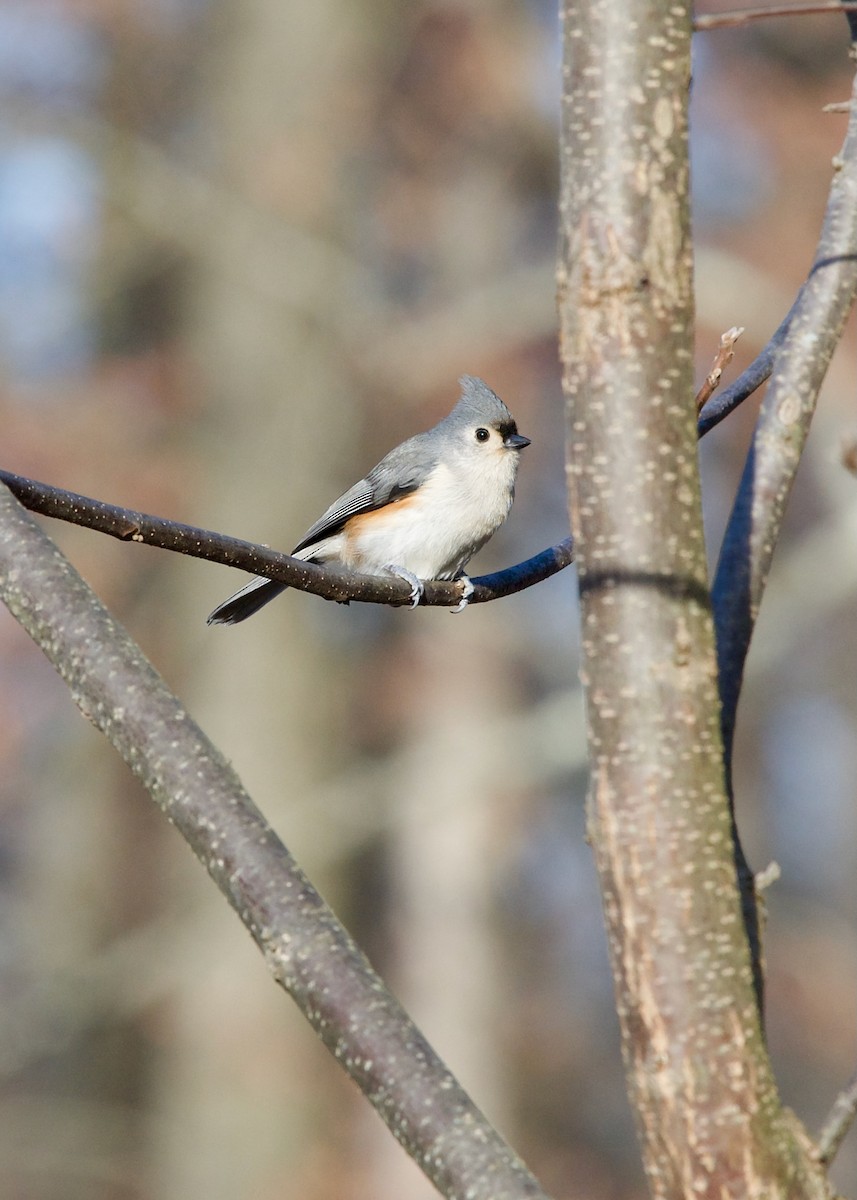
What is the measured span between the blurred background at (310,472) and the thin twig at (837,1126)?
212 inches

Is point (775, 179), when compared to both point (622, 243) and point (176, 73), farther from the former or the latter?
point (622, 243)

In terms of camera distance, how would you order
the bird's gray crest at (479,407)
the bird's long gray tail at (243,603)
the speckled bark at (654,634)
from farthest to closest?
1. the bird's gray crest at (479,407)
2. the bird's long gray tail at (243,603)
3. the speckled bark at (654,634)

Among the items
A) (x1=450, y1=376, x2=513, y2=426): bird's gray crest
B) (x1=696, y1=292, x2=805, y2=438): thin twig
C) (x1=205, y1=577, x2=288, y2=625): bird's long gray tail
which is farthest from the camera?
(x1=450, y1=376, x2=513, y2=426): bird's gray crest

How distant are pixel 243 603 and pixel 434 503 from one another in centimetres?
86

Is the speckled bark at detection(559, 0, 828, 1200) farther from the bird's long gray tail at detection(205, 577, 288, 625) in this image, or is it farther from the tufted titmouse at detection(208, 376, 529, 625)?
the tufted titmouse at detection(208, 376, 529, 625)

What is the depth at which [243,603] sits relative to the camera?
3652 mm

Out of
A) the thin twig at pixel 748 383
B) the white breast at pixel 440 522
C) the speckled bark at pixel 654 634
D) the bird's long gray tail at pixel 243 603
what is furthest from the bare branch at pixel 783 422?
the white breast at pixel 440 522

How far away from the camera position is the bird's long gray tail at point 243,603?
3553 mm

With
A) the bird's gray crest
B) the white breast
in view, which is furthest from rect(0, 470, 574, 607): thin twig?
the bird's gray crest

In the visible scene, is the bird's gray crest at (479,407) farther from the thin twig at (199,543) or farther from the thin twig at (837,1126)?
the thin twig at (837,1126)

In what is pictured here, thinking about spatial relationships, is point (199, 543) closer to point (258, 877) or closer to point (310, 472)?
point (258, 877)

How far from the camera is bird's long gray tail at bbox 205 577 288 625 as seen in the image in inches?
140

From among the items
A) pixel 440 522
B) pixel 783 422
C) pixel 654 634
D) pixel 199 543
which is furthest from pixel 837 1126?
pixel 440 522

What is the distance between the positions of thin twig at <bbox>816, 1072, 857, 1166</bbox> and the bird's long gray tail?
229cm
